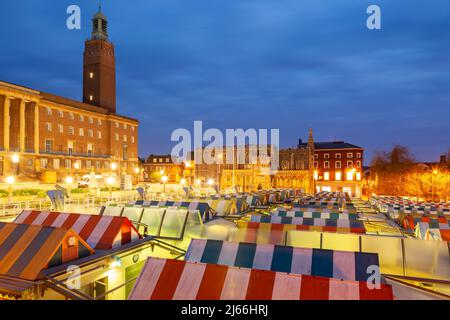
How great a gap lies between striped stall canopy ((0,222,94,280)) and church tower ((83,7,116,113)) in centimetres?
7368

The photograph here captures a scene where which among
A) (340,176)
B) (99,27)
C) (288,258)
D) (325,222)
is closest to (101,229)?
(288,258)

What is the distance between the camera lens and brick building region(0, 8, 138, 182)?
169 feet

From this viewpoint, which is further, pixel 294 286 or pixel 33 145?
pixel 33 145

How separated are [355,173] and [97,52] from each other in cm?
7192

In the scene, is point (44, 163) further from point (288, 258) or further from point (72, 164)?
point (288, 258)

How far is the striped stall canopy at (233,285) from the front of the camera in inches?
141

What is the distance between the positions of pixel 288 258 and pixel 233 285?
1988 millimetres

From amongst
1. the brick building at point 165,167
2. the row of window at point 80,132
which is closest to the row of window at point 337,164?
the brick building at point 165,167

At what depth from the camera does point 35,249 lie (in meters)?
5.94

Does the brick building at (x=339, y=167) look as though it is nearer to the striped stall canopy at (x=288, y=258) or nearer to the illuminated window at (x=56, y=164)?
the illuminated window at (x=56, y=164)

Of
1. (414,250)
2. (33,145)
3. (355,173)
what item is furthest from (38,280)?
(355,173)

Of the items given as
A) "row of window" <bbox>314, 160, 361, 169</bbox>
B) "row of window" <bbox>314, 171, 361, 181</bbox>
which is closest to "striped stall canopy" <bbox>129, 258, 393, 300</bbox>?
"row of window" <bbox>314, 171, 361, 181</bbox>

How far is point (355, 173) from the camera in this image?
73938 mm
